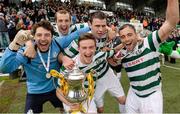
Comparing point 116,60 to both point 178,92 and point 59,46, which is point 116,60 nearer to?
point 59,46

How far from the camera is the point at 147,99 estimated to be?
5.26 meters

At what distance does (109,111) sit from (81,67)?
9.26 ft

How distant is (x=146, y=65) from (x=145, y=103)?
498mm

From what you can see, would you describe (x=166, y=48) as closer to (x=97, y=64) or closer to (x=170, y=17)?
(x=170, y=17)

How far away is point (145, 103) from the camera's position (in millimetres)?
5266

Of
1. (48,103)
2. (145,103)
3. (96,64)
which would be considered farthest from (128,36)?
(48,103)

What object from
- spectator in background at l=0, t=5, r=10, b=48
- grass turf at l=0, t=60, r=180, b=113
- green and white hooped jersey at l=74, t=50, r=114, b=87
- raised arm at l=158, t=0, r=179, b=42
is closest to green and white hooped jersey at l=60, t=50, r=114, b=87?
green and white hooped jersey at l=74, t=50, r=114, b=87

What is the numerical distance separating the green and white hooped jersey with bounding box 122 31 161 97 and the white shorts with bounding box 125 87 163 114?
0.22ft

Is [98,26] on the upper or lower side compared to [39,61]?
upper

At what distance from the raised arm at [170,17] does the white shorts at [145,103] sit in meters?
0.75

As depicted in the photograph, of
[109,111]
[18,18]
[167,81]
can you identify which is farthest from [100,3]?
[109,111]

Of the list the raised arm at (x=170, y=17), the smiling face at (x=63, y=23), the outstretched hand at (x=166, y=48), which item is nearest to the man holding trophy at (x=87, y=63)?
the outstretched hand at (x=166, y=48)

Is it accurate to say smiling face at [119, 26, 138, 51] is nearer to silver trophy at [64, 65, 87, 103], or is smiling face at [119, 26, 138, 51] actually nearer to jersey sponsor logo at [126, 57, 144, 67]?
jersey sponsor logo at [126, 57, 144, 67]

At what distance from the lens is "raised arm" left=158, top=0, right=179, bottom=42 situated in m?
4.71
